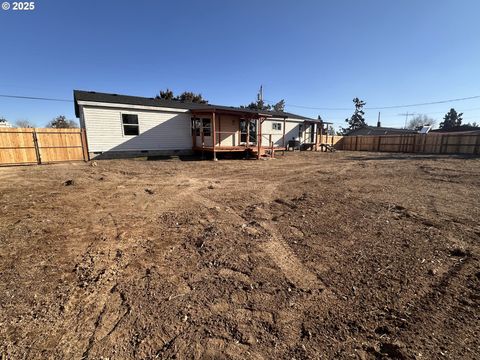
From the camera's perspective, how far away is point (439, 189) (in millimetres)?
7422

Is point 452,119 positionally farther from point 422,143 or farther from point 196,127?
point 196,127

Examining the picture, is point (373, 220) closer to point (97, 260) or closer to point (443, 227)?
point (443, 227)

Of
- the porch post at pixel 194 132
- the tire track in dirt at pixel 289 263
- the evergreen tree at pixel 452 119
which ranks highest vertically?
the evergreen tree at pixel 452 119

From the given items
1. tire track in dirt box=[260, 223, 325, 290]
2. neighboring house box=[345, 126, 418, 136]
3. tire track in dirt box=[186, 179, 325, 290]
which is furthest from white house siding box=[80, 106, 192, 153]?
neighboring house box=[345, 126, 418, 136]

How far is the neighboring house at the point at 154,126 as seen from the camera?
1314cm

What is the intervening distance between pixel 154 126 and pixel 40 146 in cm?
589

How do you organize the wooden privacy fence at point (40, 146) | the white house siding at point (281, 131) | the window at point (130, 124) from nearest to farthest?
the wooden privacy fence at point (40, 146)
the window at point (130, 124)
the white house siding at point (281, 131)

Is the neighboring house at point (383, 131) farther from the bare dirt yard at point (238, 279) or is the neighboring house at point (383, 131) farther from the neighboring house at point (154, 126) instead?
the bare dirt yard at point (238, 279)

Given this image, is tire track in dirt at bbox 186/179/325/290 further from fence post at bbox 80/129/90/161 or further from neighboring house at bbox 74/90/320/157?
fence post at bbox 80/129/90/161

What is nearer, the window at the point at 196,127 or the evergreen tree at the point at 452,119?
the window at the point at 196,127

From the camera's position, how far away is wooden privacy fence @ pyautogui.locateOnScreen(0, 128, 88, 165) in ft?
36.7

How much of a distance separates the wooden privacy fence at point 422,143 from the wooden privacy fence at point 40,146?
2840 cm

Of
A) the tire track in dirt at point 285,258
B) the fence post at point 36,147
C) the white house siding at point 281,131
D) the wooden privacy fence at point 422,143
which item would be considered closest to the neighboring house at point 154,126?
the fence post at point 36,147

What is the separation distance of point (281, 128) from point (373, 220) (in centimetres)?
1864
